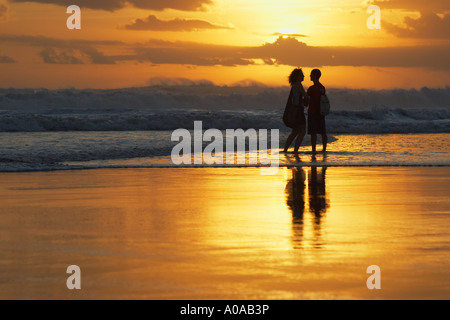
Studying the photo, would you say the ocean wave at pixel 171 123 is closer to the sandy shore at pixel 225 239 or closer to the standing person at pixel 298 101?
the standing person at pixel 298 101

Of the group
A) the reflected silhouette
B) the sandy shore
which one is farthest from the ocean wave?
the sandy shore

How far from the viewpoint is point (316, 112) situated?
1903cm

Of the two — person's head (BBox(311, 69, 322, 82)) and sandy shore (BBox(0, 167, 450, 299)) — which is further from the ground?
person's head (BBox(311, 69, 322, 82))

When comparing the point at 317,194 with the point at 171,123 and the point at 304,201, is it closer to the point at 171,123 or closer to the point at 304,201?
the point at 304,201

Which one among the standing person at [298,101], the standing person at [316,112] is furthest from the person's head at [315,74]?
the standing person at [298,101]

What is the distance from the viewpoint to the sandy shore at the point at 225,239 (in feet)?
17.1

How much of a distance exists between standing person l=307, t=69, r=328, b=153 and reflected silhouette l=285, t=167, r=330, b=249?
4098mm

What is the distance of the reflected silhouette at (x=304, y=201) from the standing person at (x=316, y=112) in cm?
410

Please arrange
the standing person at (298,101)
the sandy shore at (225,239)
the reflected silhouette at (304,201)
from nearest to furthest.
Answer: the sandy shore at (225,239) < the reflected silhouette at (304,201) < the standing person at (298,101)

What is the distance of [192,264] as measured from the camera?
5867mm

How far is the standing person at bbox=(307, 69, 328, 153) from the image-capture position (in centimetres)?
1883

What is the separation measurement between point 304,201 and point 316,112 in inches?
375

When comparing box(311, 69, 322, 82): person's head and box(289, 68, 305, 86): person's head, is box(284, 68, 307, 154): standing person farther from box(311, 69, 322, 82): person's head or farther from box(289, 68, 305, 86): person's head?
box(311, 69, 322, 82): person's head

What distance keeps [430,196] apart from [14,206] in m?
5.25
